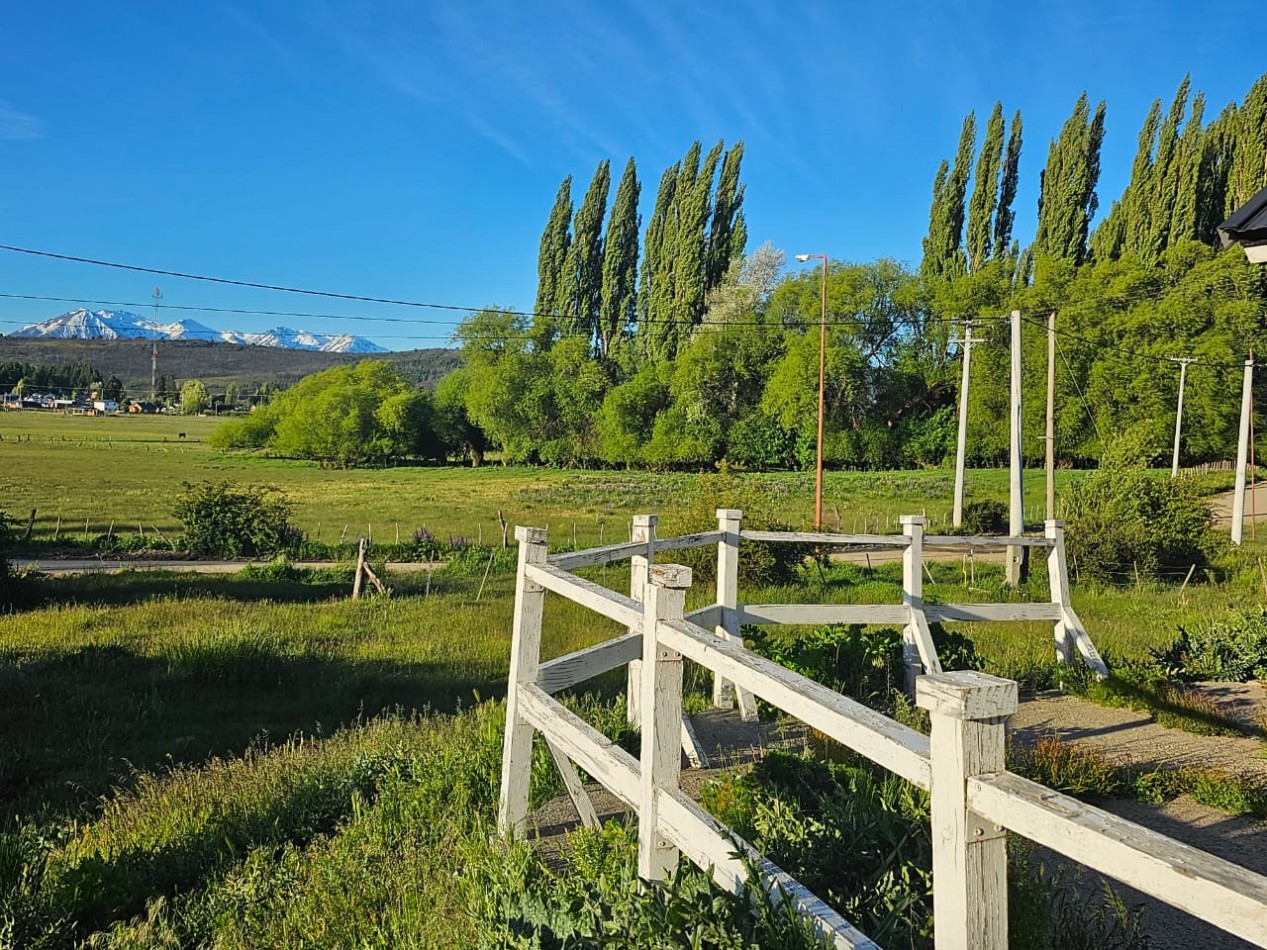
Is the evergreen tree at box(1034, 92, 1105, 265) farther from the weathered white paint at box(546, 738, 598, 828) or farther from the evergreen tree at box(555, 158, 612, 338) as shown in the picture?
the weathered white paint at box(546, 738, 598, 828)

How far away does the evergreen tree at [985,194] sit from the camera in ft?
198

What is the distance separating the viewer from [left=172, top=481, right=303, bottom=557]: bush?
2761 cm

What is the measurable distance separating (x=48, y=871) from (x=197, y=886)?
2.13ft

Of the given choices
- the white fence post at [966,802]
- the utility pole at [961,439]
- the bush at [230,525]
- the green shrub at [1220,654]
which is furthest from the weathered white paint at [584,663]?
the utility pole at [961,439]

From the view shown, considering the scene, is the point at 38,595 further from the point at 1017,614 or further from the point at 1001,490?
the point at 1001,490

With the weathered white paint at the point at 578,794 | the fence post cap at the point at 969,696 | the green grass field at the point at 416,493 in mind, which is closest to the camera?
the fence post cap at the point at 969,696

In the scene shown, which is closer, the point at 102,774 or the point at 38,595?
the point at 102,774

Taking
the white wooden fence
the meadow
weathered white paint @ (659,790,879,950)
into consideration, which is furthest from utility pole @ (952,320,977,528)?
weathered white paint @ (659,790,879,950)

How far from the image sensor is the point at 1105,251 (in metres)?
56.5

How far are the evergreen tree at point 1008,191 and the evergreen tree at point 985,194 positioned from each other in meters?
0.88

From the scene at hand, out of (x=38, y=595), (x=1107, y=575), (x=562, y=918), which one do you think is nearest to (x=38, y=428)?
(x=38, y=595)

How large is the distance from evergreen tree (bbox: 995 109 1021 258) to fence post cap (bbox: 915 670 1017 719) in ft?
218

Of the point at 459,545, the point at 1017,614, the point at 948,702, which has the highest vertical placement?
the point at 948,702

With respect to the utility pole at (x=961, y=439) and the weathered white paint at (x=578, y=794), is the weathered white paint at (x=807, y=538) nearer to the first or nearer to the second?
the weathered white paint at (x=578, y=794)
